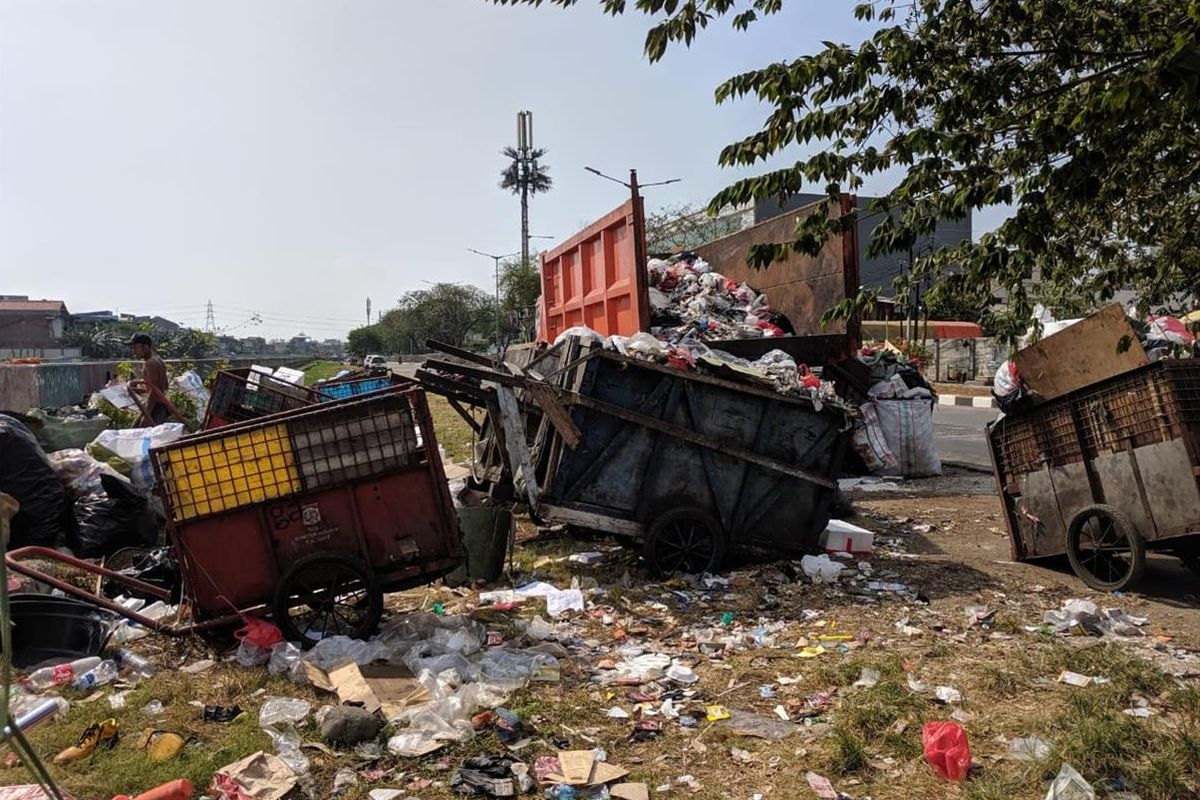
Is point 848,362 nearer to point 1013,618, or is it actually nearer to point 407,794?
point 1013,618

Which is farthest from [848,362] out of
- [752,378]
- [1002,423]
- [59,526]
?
[59,526]

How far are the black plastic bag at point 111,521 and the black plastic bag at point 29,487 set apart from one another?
159 millimetres

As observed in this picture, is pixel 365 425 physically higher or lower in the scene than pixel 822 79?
lower

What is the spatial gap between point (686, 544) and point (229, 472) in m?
2.72

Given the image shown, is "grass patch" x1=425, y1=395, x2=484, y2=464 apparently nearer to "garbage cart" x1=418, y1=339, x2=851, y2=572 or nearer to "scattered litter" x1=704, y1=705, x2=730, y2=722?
"garbage cart" x1=418, y1=339, x2=851, y2=572

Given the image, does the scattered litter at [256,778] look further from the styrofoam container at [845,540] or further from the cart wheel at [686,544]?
the styrofoam container at [845,540]

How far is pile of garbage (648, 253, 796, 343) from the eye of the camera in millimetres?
7059

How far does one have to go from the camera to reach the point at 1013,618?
168 inches

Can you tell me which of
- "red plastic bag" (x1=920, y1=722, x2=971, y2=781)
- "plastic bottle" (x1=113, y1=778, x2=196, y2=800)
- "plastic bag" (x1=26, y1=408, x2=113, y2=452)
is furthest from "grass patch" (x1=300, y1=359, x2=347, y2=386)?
"red plastic bag" (x1=920, y1=722, x2=971, y2=781)

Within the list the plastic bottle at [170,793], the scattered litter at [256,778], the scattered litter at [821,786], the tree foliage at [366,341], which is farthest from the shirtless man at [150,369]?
the tree foliage at [366,341]

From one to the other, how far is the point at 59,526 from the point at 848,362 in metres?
6.72

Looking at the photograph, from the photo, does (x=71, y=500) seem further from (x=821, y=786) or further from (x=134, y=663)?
(x=821, y=786)

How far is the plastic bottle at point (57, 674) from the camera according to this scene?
3582 mm

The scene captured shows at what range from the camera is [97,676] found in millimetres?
3672
